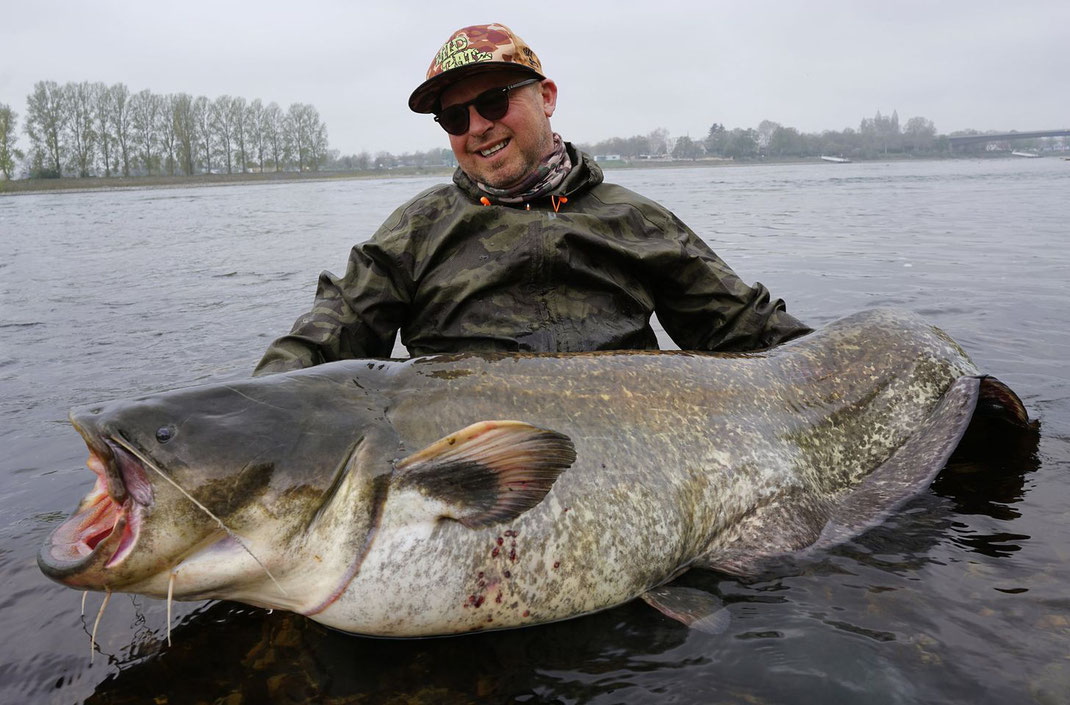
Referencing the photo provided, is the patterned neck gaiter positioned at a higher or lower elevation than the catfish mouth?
higher

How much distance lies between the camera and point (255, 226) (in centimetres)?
2352

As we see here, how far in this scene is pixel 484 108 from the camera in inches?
165

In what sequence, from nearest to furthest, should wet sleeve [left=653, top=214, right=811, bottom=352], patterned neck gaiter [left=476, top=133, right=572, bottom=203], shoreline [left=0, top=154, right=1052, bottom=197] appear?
patterned neck gaiter [left=476, top=133, right=572, bottom=203] → wet sleeve [left=653, top=214, right=811, bottom=352] → shoreline [left=0, top=154, right=1052, bottom=197]

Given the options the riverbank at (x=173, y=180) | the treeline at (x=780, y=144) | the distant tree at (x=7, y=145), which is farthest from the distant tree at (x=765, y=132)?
the distant tree at (x=7, y=145)

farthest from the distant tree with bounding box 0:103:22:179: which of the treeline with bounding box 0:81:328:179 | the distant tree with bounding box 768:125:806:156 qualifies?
the distant tree with bounding box 768:125:806:156

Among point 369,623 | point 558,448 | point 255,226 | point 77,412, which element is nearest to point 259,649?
point 369,623

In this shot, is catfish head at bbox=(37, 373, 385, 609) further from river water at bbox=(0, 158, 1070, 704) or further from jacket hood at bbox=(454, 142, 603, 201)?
jacket hood at bbox=(454, 142, 603, 201)

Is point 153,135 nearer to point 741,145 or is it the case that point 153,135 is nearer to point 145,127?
point 145,127

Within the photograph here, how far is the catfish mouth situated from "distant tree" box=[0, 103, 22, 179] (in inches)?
3113

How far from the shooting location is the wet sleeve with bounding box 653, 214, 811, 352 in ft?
14.7

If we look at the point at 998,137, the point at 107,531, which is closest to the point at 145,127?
the point at 107,531

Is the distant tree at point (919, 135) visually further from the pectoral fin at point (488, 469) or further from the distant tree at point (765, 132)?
the pectoral fin at point (488, 469)

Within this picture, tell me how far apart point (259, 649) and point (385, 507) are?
0.82m

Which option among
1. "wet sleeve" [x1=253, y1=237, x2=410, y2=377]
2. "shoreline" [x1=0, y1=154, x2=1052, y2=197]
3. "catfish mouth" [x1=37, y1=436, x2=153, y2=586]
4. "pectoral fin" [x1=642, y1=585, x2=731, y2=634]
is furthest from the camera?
"shoreline" [x1=0, y1=154, x2=1052, y2=197]
